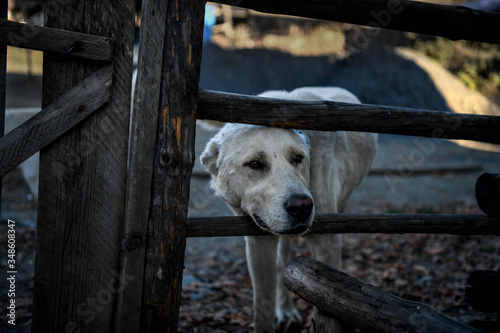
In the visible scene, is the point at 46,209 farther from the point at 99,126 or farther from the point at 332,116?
the point at 332,116

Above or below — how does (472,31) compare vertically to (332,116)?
above

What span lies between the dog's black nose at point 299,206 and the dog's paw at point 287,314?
1741 mm

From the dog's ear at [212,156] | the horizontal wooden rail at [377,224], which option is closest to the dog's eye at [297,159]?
the horizontal wooden rail at [377,224]

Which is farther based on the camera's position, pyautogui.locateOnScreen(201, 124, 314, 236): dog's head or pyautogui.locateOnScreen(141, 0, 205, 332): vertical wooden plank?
pyautogui.locateOnScreen(201, 124, 314, 236): dog's head

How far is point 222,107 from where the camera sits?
85.9 inches

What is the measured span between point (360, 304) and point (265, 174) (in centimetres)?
102

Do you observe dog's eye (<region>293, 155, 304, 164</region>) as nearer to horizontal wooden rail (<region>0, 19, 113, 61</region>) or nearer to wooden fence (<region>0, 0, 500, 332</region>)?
wooden fence (<region>0, 0, 500, 332</region>)

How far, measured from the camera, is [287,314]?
3631mm

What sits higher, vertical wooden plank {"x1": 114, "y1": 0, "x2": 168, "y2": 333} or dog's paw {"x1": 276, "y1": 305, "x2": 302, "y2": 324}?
vertical wooden plank {"x1": 114, "y1": 0, "x2": 168, "y2": 333}

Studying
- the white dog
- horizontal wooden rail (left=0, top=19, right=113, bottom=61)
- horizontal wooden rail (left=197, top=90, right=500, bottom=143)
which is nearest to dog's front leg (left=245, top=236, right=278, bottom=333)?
the white dog

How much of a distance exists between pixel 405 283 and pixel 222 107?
10.7ft

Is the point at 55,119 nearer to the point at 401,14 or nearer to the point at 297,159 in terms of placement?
the point at 297,159

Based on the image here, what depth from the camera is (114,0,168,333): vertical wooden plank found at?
6.29 feet

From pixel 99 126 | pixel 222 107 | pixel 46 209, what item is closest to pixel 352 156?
pixel 222 107
